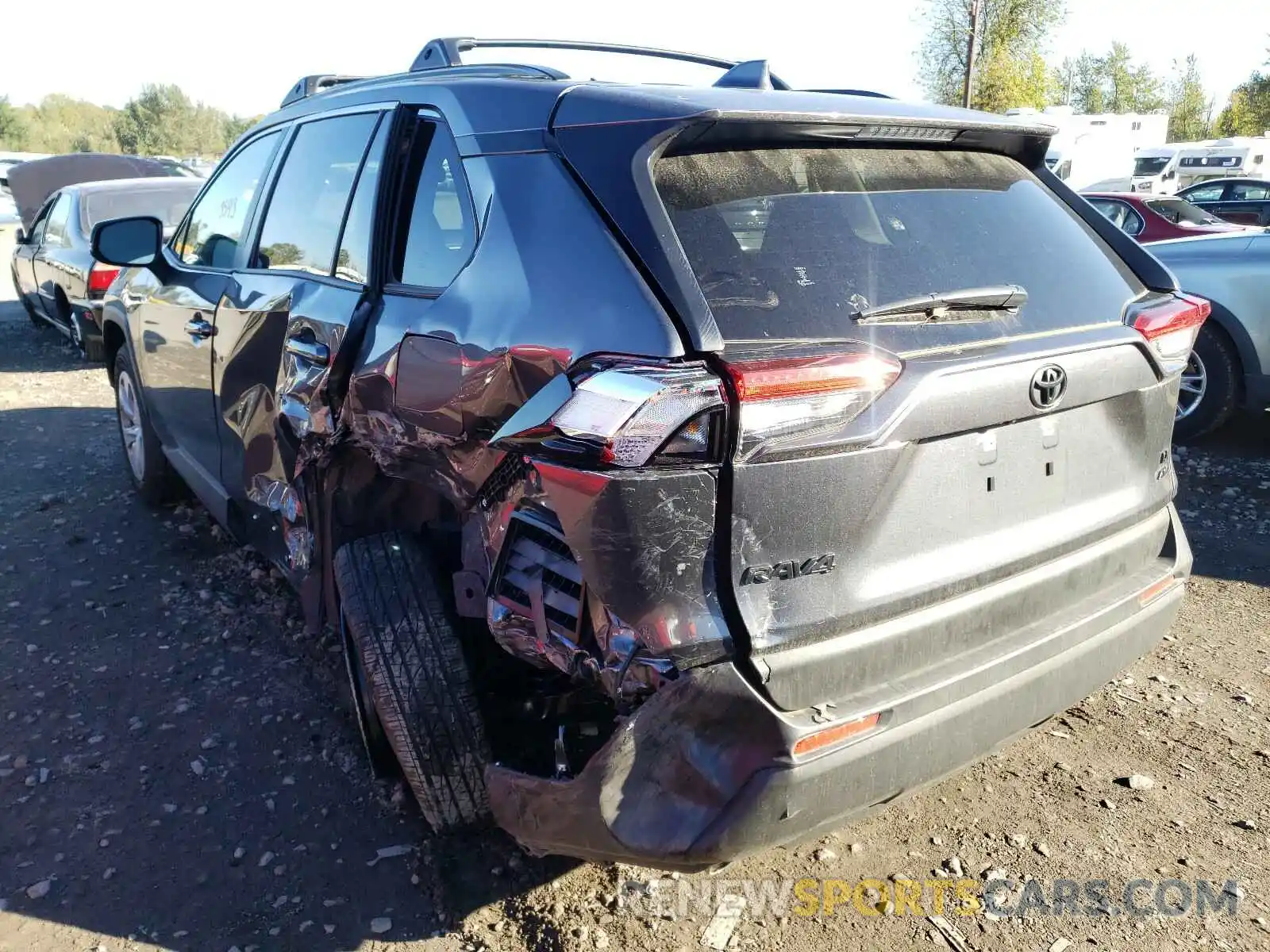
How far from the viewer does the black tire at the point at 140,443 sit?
5.08 m

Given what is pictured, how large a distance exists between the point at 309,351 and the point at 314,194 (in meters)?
0.67

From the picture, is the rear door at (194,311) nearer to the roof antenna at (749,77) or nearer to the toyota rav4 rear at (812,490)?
the roof antenna at (749,77)

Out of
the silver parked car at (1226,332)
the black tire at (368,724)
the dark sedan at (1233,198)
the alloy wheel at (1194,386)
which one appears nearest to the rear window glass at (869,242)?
the black tire at (368,724)

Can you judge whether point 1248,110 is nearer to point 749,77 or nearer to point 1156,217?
point 1156,217

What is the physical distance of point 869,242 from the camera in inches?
84.4

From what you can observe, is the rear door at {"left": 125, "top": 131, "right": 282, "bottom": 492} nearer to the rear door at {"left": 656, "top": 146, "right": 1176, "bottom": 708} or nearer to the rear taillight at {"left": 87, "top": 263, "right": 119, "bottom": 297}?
the rear door at {"left": 656, "top": 146, "right": 1176, "bottom": 708}

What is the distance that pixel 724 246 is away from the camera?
1992mm

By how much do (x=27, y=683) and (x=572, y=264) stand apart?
2879 millimetres

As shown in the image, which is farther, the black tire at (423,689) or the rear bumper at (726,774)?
the black tire at (423,689)

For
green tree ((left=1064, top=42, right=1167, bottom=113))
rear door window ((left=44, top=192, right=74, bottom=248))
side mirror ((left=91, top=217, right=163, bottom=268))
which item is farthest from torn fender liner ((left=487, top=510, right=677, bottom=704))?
green tree ((left=1064, top=42, right=1167, bottom=113))

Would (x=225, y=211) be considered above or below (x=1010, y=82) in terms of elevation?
above

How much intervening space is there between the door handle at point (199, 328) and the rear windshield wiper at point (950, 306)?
2.66 meters

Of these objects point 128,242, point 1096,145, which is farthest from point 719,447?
point 1096,145

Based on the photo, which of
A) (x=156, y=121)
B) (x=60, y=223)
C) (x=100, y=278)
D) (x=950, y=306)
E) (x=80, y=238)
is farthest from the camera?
(x=156, y=121)
